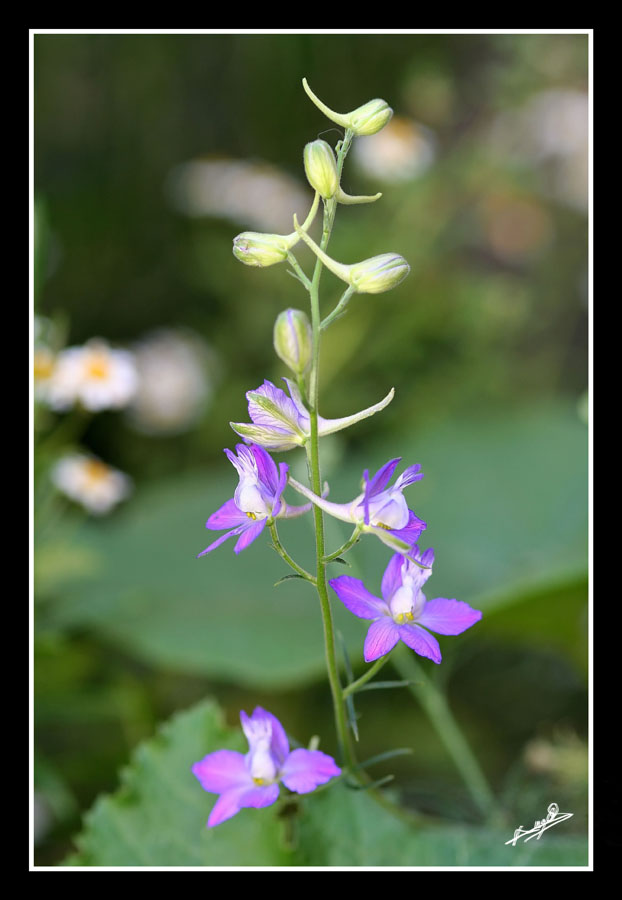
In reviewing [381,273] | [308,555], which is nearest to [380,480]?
[381,273]

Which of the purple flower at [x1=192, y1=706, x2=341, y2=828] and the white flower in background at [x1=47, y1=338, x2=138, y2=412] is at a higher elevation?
the white flower in background at [x1=47, y1=338, x2=138, y2=412]

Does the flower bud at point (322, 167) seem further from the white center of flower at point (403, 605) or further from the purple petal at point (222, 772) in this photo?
the purple petal at point (222, 772)

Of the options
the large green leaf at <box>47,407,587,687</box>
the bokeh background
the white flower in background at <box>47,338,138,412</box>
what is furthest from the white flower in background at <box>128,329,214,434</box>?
the white flower in background at <box>47,338,138,412</box>

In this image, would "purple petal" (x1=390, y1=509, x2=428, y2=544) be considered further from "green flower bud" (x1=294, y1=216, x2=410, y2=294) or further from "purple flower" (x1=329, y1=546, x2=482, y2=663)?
"green flower bud" (x1=294, y1=216, x2=410, y2=294)

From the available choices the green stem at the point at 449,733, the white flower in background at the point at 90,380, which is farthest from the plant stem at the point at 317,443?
the white flower in background at the point at 90,380
